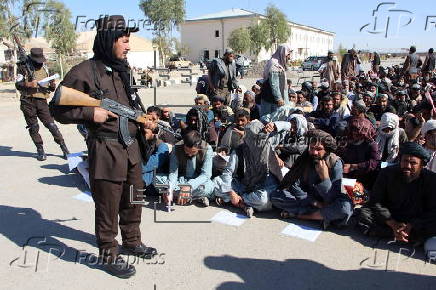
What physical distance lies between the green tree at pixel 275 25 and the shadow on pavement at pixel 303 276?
1642 inches

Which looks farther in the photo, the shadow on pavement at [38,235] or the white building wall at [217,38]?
the white building wall at [217,38]

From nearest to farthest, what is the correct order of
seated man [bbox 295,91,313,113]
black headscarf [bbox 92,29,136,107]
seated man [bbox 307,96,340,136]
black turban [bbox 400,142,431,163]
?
1. black headscarf [bbox 92,29,136,107]
2. black turban [bbox 400,142,431,163]
3. seated man [bbox 307,96,340,136]
4. seated man [bbox 295,91,313,113]

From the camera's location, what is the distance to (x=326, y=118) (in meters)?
5.84

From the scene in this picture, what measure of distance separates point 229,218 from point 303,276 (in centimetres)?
119

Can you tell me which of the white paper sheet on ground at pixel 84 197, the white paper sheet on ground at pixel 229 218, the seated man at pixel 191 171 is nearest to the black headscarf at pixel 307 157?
the white paper sheet on ground at pixel 229 218

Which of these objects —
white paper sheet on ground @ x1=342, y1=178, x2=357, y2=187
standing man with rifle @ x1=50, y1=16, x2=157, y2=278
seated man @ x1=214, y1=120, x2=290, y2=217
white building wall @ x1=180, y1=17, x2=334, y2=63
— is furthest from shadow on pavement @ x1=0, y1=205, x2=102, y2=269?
white building wall @ x1=180, y1=17, x2=334, y2=63

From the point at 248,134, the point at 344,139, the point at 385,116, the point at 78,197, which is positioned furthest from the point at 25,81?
the point at 385,116

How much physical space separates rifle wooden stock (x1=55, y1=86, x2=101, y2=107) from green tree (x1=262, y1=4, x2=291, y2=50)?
42036 millimetres

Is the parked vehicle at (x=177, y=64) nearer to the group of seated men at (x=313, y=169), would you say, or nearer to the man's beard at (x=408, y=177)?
the group of seated men at (x=313, y=169)

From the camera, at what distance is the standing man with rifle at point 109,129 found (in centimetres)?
267

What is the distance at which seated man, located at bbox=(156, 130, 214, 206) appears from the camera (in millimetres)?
4273

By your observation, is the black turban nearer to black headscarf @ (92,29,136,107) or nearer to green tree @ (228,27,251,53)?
black headscarf @ (92,29,136,107)

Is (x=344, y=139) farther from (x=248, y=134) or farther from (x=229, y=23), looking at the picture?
(x=229, y=23)

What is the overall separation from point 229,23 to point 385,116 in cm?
5131
